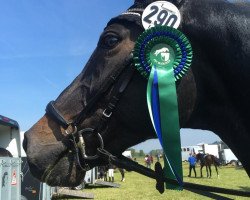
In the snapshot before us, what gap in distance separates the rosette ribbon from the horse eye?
0.49ft

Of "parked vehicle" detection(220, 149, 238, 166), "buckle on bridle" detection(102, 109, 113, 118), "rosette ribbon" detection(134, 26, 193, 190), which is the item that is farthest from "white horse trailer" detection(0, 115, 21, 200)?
"parked vehicle" detection(220, 149, 238, 166)

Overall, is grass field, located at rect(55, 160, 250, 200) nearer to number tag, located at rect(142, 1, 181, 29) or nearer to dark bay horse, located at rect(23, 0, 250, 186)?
dark bay horse, located at rect(23, 0, 250, 186)

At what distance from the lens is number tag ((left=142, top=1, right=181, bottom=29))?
274cm

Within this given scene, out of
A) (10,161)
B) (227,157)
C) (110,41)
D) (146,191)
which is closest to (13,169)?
(10,161)

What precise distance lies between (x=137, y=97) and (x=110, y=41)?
45 cm

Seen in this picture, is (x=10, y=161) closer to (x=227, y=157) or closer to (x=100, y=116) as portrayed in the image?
(x=100, y=116)

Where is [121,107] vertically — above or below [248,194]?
above

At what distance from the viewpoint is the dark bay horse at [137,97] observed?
8.63 ft

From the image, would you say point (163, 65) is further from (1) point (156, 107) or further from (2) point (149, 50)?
(1) point (156, 107)

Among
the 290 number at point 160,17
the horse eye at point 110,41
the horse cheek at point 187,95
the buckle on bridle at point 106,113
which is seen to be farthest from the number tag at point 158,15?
the buckle on bridle at point 106,113

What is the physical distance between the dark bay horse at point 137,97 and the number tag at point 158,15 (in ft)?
0.18

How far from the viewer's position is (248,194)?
2.73 m

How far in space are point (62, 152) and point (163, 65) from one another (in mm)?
969

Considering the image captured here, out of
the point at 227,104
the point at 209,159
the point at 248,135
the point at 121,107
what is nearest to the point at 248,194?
the point at 248,135
